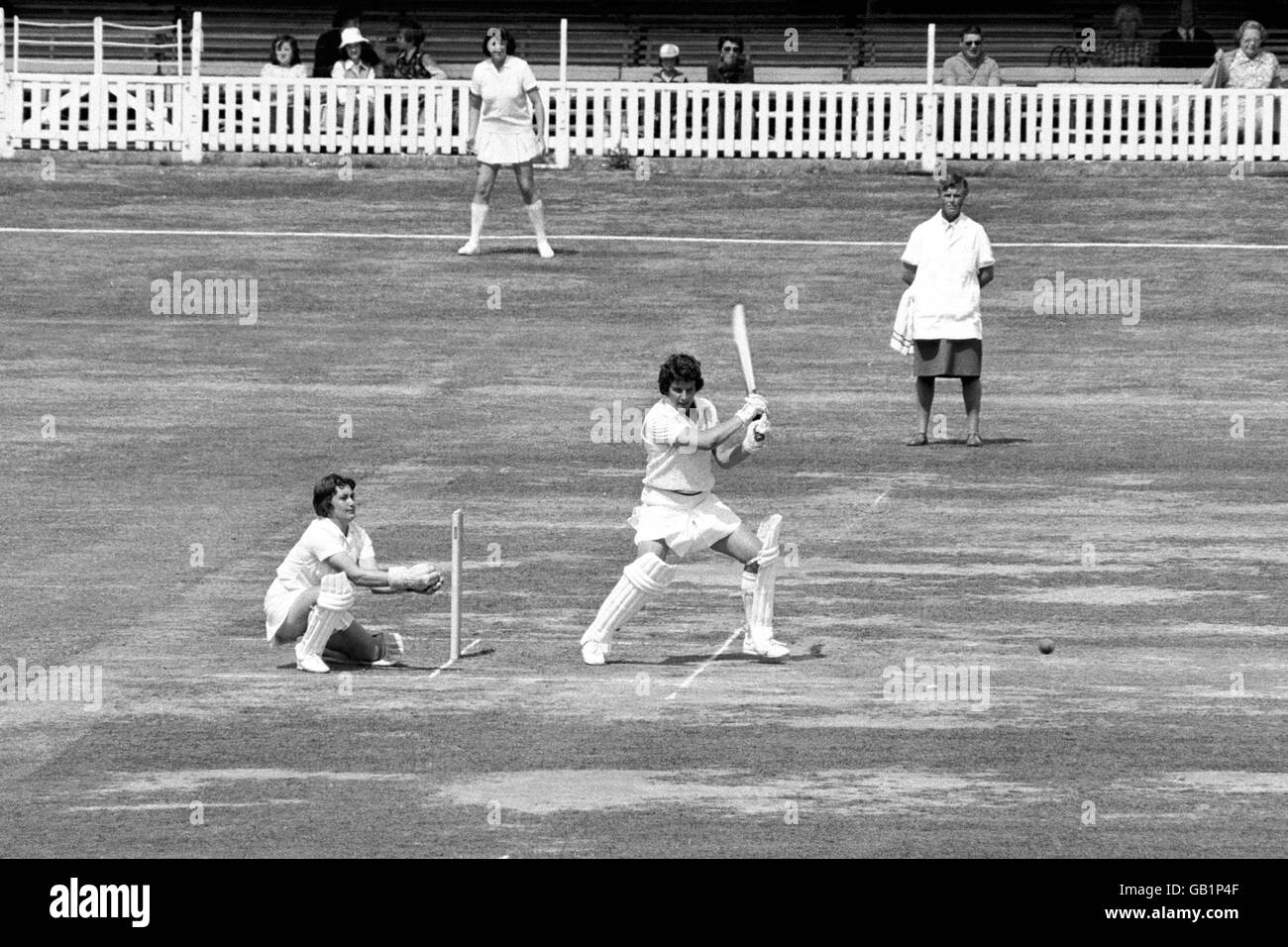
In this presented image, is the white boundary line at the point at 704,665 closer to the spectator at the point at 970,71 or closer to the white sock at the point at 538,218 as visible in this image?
the white sock at the point at 538,218

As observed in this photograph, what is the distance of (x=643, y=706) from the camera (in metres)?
12.9

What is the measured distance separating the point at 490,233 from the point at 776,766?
1867cm

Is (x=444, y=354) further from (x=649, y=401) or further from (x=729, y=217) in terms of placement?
(x=729, y=217)

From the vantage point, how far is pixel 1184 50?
38.3 metres

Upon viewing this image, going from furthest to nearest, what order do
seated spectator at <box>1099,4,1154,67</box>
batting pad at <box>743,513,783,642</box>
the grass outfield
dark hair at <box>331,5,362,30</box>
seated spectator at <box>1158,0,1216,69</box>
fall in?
dark hair at <box>331,5,362,30</box>, seated spectator at <box>1099,4,1154,67</box>, seated spectator at <box>1158,0,1216,69</box>, batting pad at <box>743,513,783,642</box>, the grass outfield

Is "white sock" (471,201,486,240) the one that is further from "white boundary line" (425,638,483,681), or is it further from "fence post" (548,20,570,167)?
"white boundary line" (425,638,483,681)

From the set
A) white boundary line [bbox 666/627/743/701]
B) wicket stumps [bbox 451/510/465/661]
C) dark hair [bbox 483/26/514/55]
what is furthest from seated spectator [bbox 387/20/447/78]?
wicket stumps [bbox 451/510/465/661]

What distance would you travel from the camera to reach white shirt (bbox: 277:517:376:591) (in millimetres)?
13461

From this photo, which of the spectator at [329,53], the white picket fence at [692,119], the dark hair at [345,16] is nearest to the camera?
the white picket fence at [692,119]

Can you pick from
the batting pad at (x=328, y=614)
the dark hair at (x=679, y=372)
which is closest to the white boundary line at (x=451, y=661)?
the batting pad at (x=328, y=614)

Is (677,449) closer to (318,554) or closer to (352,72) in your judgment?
(318,554)

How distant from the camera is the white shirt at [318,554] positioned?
1346 centimetres

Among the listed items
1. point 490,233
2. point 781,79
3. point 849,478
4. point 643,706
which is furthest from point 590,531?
point 781,79

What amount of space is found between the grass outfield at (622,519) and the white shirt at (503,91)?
1.72m
